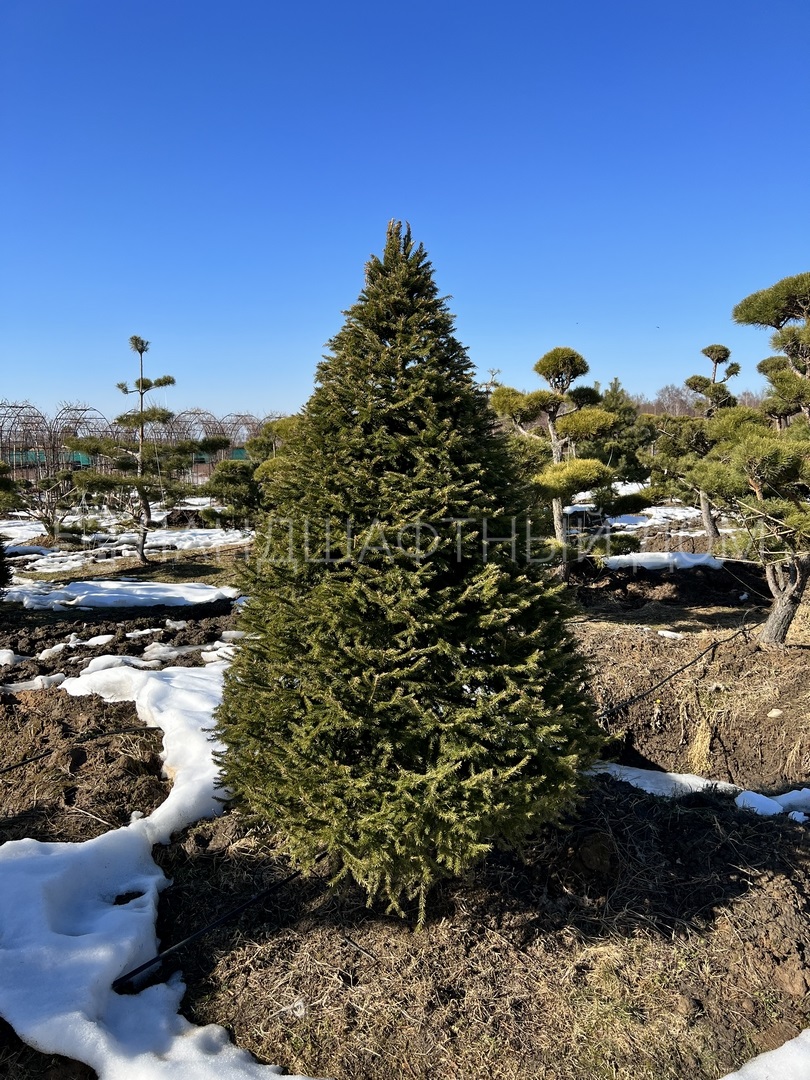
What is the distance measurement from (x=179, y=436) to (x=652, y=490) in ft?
79.6

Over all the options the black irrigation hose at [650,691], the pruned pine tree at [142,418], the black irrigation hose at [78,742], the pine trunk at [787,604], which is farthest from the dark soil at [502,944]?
the pruned pine tree at [142,418]

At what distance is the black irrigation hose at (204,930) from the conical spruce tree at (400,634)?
1.34 ft

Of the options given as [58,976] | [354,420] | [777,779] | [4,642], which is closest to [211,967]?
[58,976]

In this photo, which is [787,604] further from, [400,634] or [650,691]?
[400,634]

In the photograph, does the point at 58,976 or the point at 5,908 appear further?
the point at 5,908

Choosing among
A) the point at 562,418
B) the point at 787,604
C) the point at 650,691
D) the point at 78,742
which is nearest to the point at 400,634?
the point at 78,742

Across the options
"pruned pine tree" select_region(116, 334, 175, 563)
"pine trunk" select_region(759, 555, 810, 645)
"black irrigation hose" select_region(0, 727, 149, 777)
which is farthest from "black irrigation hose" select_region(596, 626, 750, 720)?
"pruned pine tree" select_region(116, 334, 175, 563)

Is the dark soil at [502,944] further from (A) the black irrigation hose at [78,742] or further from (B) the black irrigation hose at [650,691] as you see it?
(B) the black irrigation hose at [650,691]

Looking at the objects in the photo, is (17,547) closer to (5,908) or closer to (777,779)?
(5,908)

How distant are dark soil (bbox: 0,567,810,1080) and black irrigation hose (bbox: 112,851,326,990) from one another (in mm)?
38

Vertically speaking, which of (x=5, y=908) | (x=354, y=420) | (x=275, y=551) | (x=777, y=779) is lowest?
(x=777, y=779)

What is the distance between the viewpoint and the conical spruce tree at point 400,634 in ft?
7.18

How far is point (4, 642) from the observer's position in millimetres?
6629

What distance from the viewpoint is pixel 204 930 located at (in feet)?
7.91
